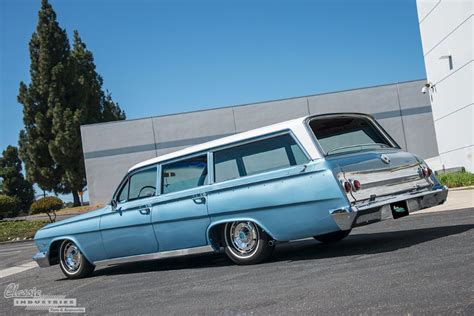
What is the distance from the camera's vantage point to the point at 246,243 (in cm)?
742

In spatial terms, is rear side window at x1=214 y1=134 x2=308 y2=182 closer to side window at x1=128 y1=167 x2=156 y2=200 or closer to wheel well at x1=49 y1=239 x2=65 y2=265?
side window at x1=128 y1=167 x2=156 y2=200

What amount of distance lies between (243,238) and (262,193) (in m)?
0.72

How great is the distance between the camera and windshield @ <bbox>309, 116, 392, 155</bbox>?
7.23m

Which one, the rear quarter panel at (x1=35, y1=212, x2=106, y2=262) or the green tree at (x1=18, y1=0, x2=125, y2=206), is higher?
the green tree at (x1=18, y1=0, x2=125, y2=206)

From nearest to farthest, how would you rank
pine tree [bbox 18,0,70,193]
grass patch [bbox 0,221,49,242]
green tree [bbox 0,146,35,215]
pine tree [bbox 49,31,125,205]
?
grass patch [bbox 0,221,49,242] < pine tree [bbox 49,31,125,205] < pine tree [bbox 18,0,70,193] < green tree [bbox 0,146,35,215]

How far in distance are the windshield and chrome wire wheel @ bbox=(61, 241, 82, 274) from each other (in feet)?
13.8

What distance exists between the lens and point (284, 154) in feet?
23.4

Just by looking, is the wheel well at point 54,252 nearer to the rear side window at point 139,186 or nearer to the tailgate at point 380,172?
the rear side window at point 139,186

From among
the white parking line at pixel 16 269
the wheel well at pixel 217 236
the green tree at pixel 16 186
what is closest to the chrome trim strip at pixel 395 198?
the wheel well at pixel 217 236

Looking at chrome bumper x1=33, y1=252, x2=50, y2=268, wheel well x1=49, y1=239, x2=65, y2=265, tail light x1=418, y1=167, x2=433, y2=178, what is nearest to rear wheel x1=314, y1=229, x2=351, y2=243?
tail light x1=418, y1=167, x2=433, y2=178

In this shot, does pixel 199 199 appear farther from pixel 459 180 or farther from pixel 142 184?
pixel 459 180

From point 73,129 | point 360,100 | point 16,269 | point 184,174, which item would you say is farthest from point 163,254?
point 73,129

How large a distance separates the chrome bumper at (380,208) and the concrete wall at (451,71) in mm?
12469

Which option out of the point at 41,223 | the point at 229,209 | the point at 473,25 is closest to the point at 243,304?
the point at 229,209
